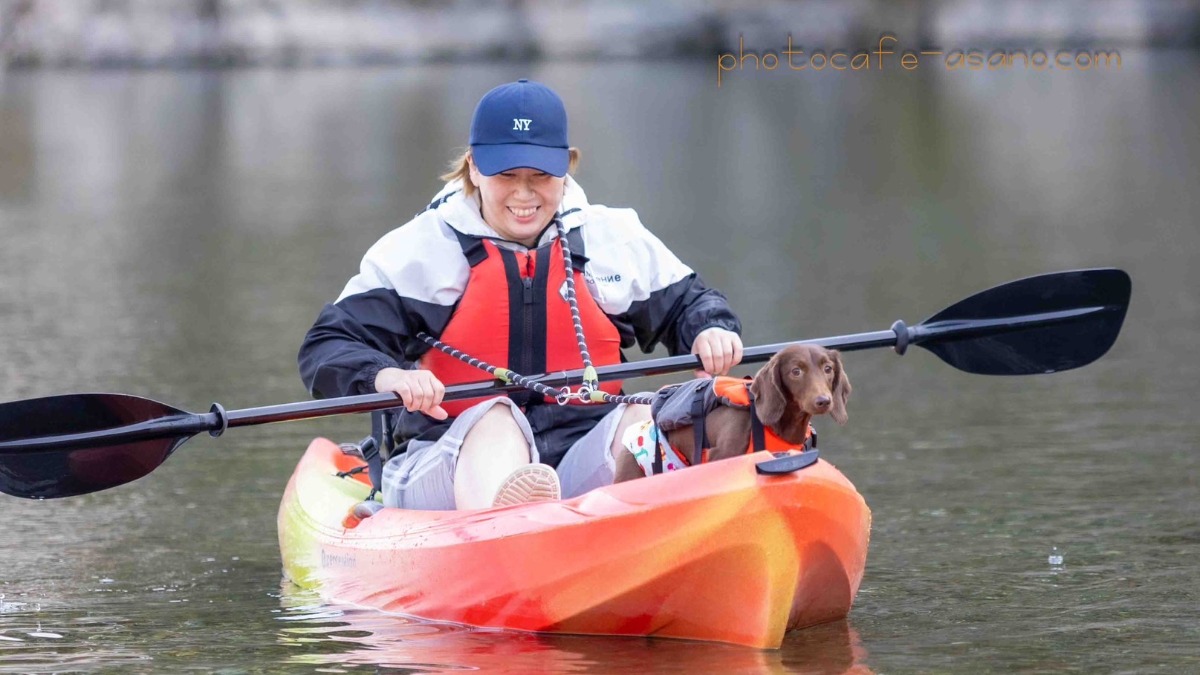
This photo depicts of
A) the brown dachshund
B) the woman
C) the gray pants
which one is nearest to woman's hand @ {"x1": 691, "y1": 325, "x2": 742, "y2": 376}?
the woman

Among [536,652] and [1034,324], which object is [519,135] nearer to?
[536,652]

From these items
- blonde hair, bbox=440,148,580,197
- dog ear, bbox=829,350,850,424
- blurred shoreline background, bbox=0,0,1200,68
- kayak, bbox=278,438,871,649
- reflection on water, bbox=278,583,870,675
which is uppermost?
blurred shoreline background, bbox=0,0,1200,68

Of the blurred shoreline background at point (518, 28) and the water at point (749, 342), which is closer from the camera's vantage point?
the water at point (749, 342)

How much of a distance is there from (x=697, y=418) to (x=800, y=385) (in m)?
0.38

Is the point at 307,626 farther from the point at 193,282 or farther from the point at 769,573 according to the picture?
the point at 193,282

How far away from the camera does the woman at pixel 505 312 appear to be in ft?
17.9

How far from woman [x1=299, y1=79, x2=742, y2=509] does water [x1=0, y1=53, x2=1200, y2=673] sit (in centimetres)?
48

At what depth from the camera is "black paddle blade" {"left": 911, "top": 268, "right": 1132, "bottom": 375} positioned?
248 inches

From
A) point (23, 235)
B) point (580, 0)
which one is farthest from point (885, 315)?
point (580, 0)

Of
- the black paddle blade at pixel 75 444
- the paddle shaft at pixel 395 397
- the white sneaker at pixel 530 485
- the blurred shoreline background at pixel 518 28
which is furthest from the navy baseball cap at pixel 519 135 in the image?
the blurred shoreline background at pixel 518 28

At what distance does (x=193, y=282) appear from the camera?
13891 mm

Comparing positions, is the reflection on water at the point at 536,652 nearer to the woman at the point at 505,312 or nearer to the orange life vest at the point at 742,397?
the woman at the point at 505,312

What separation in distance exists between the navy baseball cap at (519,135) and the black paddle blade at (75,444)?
3.94ft

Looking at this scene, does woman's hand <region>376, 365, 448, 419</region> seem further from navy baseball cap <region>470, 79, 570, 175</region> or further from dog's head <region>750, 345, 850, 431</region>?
dog's head <region>750, 345, 850, 431</region>
